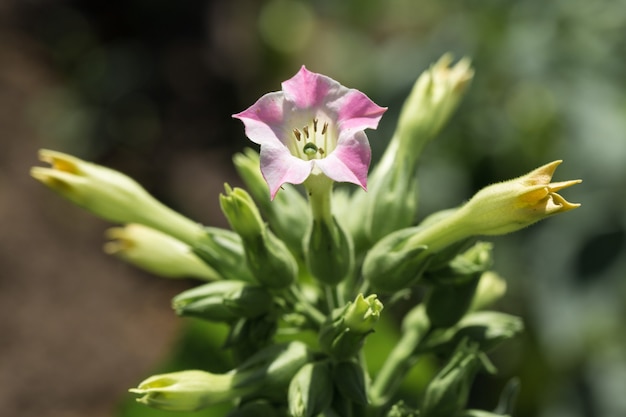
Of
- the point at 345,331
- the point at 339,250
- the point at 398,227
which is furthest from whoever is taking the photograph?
the point at 398,227

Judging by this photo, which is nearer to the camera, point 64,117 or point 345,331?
point 345,331

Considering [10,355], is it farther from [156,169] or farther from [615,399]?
[615,399]

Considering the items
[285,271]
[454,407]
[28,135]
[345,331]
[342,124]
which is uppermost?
[28,135]

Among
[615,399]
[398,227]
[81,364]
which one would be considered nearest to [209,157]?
[81,364]

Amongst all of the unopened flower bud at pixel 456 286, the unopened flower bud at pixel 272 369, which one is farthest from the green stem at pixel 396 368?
the unopened flower bud at pixel 272 369

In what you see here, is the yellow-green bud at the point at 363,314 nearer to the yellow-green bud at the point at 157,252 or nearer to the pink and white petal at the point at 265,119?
the pink and white petal at the point at 265,119

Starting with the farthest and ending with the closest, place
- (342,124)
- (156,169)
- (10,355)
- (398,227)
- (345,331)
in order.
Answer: (156,169) < (10,355) < (398,227) < (345,331) < (342,124)
